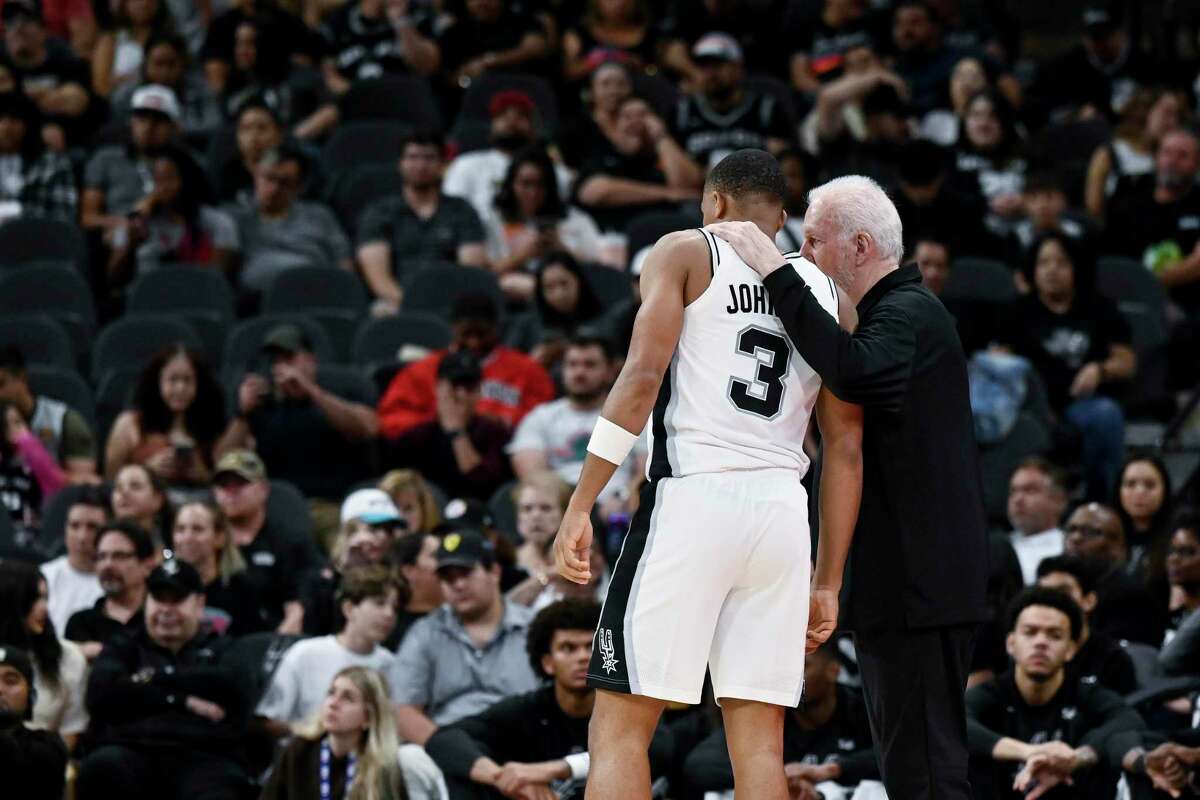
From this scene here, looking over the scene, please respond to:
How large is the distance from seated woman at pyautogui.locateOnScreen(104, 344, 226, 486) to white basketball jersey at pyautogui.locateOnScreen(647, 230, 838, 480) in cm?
554

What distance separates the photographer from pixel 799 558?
16.6ft

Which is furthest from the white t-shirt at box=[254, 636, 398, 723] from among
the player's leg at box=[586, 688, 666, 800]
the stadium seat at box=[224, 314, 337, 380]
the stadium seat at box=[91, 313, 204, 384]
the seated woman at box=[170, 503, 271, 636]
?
the player's leg at box=[586, 688, 666, 800]

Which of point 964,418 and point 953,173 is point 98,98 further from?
point 964,418

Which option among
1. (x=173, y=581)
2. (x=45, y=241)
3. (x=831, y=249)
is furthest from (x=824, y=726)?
(x=45, y=241)

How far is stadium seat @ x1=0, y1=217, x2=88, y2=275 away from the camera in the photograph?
12156 millimetres

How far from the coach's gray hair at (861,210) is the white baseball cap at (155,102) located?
840 cm

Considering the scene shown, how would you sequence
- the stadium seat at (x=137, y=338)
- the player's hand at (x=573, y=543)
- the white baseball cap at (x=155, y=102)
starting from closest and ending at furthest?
1. the player's hand at (x=573, y=543)
2. the stadium seat at (x=137, y=338)
3. the white baseball cap at (x=155, y=102)

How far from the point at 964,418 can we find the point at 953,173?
768cm

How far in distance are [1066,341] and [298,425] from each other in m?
4.28

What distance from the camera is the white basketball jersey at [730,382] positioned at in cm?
503

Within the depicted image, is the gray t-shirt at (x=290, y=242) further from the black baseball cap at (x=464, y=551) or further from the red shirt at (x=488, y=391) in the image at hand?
the black baseball cap at (x=464, y=551)

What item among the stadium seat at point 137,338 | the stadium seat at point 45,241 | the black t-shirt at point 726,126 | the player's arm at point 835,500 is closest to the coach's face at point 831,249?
the player's arm at point 835,500

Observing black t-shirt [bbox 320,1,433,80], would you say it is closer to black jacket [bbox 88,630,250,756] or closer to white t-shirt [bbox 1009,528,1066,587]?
white t-shirt [bbox 1009,528,1066,587]

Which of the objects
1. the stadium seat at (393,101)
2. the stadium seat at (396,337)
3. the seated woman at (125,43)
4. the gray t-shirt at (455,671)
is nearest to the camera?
the gray t-shirt at (455,671)
